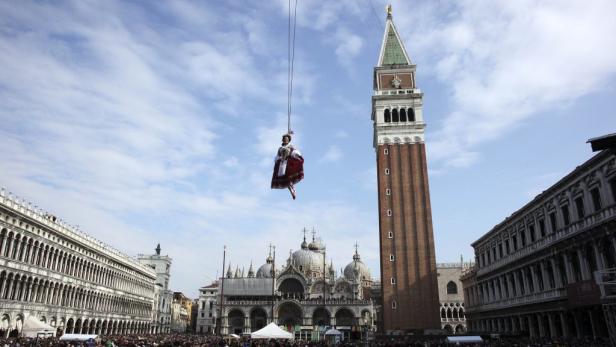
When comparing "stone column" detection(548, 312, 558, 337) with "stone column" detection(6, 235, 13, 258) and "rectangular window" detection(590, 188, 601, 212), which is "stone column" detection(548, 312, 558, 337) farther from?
"stone column" detection(6, 235, 13, 258)

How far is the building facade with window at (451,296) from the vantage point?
254 ft

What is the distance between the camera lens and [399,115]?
6269 cm

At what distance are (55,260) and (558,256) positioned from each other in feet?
152

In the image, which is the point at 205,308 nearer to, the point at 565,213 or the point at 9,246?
the point at 9,246

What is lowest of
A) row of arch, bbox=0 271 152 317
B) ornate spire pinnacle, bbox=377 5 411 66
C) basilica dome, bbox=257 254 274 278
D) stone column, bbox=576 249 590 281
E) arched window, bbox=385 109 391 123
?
row of arch, bbox=0 271 152 317

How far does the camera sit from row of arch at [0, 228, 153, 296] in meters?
39.1

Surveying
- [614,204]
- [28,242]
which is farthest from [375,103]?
[28,242]

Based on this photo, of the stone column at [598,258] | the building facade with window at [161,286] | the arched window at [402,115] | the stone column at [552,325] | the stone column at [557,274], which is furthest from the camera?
the building facade with window at [161,286]

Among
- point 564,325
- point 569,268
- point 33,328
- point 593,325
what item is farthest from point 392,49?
point 33,328

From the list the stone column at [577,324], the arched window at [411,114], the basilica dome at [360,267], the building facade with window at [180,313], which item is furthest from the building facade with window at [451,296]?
the building facade with window at [180,313]

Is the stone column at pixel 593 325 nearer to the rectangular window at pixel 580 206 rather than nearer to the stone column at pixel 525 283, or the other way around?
the rectangular window at pixel 580 206

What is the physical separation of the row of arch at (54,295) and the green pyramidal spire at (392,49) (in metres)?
48.9

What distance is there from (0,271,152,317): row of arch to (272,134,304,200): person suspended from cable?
101ft

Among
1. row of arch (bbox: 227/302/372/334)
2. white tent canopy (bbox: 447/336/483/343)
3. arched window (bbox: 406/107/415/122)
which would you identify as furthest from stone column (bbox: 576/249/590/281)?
row of arch (bbox: 227/302/372/334)
